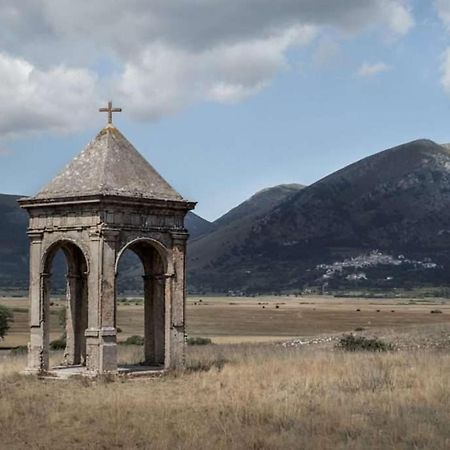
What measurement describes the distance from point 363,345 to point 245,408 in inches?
628

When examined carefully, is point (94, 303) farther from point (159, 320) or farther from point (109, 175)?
point (159, 320)

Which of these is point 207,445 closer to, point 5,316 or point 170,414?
point 170,414

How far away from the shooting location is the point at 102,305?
68.8 ft

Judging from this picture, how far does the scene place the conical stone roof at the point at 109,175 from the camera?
71.2ft

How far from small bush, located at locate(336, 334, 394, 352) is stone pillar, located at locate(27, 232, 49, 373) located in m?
12.0

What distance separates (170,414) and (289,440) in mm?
3210

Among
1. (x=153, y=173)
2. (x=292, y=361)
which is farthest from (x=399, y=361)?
(x=153, y=173)

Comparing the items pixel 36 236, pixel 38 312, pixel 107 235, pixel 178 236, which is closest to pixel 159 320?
pixel 178 236

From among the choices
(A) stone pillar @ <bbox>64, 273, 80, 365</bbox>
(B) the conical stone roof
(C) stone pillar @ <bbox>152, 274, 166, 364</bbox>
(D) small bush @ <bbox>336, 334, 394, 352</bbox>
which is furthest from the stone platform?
(D) small bush @ <bbox>336, 334, 394, 352</bbox>

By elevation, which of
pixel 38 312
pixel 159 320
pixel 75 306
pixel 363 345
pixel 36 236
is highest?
pixel 36 236

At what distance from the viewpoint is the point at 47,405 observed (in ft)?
55.8

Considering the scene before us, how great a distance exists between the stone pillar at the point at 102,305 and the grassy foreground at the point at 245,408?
2.39 ft

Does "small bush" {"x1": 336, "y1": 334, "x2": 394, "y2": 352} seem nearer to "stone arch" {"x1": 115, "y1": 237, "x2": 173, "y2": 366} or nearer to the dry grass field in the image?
the dry grass field

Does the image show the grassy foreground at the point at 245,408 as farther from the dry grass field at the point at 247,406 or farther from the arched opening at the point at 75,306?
the arched opening at the point at 75,306
